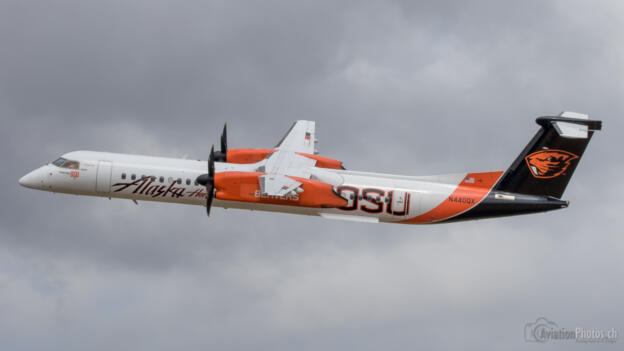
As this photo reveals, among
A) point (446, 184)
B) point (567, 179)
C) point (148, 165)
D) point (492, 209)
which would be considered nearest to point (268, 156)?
point (148, 165)

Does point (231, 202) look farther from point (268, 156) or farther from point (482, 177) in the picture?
point (482, 177)

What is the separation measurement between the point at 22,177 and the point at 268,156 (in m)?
12.5

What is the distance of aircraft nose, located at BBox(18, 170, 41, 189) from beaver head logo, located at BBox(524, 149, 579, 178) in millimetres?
24808

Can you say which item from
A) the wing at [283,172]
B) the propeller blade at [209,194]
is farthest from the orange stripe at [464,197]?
the propeller blade at [209,194]

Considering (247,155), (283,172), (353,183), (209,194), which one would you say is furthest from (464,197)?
A: (209,194)

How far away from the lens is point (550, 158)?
3900cm

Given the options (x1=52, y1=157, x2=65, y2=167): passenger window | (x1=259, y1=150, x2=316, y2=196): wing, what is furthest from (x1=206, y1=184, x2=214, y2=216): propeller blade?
(x1=52, y1=157, x2=65, y2=167): passenger window

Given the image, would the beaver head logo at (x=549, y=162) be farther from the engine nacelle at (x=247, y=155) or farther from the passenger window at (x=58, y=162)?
the passenger window at (x=58, y=162)

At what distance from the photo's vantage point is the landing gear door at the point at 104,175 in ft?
124

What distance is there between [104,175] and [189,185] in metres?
4.23

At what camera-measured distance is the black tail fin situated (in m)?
38.5

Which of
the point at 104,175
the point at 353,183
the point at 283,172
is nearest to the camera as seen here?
the point at 283,172

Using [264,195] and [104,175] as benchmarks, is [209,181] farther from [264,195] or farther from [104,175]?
[104,175]

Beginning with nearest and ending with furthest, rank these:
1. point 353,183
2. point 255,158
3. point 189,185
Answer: point 189,185, point 353,183, point 255,158
